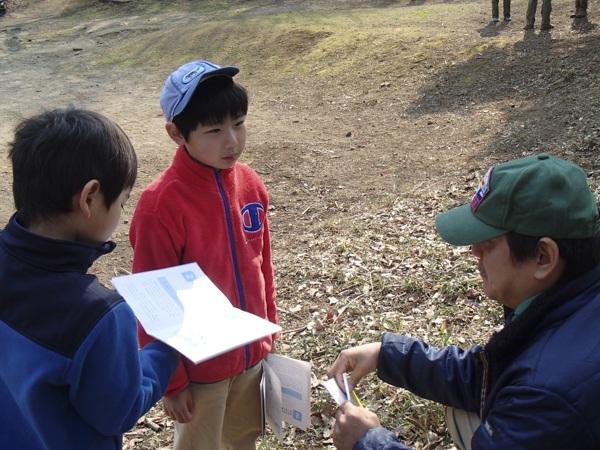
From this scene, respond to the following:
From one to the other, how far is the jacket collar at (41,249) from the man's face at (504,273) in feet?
4.71

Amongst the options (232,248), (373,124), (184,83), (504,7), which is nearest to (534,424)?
(232,248)

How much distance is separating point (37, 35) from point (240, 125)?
22.8 metres

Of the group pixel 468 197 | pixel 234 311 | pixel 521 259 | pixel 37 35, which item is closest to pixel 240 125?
pixel 234 311

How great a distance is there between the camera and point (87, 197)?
1603mm

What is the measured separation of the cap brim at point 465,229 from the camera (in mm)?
1868

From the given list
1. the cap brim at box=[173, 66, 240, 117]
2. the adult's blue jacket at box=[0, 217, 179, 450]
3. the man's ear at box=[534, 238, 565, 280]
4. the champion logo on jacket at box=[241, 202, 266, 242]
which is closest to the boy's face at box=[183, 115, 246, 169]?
the cap brim at box=[173, 66, 240, 117]

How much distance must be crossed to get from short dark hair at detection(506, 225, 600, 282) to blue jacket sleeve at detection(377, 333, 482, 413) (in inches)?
23.0

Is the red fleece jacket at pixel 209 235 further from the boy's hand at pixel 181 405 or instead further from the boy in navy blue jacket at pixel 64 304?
the boy in navy blue jacket at pixel 64 304

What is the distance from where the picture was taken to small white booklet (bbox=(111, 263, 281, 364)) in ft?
5.73

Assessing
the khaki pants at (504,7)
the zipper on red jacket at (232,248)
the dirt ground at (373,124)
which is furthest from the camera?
the khaki pants at (504,7)

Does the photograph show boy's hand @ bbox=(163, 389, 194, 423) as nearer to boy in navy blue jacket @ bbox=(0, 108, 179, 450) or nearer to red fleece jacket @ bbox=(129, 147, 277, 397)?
red fleece jacket @ bbox=(129, 147, 277, 397)

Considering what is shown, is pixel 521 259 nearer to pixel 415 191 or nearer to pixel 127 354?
pixel 127 354

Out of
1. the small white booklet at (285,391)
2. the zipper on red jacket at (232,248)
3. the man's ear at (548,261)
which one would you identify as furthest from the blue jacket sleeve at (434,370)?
the zipper on red jacket at (232,248)

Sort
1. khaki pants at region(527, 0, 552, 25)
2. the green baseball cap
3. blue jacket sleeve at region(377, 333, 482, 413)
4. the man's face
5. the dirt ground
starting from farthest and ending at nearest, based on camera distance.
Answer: khaki pants at region(527, 0, 552, 25) < the dirt ground < blue jacket sleeve at region(377, 333, 482, 413) < the man's face < the green baseball cap
